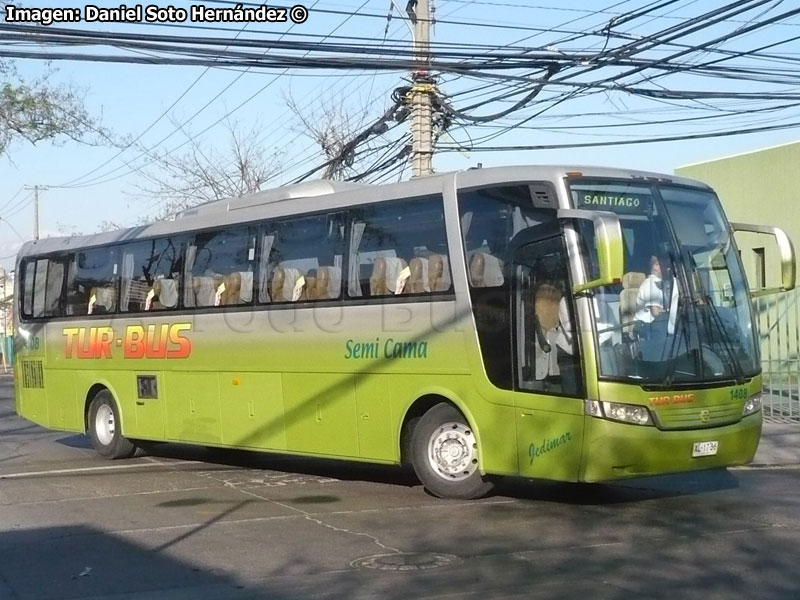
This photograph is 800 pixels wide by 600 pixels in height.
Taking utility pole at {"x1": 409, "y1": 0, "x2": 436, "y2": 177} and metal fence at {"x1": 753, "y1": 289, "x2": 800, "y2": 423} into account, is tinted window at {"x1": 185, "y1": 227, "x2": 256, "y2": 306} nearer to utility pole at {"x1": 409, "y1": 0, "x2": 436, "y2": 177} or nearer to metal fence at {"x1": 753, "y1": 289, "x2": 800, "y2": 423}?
utility pole at {"x1": 409, "y1": 0, "x2": 436, "y2": 177}

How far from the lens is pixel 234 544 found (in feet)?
32.9

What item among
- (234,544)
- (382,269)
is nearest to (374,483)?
(382,269)

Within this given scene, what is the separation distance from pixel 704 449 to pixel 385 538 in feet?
10.6

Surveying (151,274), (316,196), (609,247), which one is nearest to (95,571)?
(609,247)

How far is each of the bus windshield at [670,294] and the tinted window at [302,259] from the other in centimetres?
354

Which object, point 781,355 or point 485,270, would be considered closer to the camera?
point 485,270

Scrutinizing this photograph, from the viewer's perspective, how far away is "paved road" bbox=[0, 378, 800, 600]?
27.1ft

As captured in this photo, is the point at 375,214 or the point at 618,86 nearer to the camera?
the point at 375,214

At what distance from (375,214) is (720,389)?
433cm

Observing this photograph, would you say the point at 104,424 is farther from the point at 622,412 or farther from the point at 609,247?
the point at 609,247

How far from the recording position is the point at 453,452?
12352 mm

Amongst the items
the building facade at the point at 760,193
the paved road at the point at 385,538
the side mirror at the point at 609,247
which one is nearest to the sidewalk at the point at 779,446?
the paved road at the point at 385,538

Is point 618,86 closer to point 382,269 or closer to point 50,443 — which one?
point 382,269

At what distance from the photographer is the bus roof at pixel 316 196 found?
11.6 m
